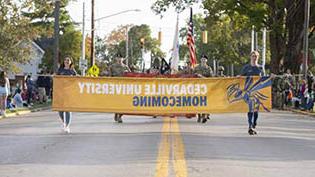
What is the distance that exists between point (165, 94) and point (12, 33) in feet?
69.0

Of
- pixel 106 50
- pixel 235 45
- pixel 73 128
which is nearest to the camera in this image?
pixel 73 128

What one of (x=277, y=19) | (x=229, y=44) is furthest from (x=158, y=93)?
(x=229, y=44)

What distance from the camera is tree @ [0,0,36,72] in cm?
3712

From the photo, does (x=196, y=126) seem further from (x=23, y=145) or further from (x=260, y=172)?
(x=260, y=172)

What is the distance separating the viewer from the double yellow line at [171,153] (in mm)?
10531

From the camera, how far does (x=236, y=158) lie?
12312 mm

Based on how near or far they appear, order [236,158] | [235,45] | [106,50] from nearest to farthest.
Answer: [236,158]
[235,45]
[106,50]

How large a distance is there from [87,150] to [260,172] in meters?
3.99

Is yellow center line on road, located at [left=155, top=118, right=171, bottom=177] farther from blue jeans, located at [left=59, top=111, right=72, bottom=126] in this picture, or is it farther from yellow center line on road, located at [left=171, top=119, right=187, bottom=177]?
blue jeans, located at [left=59, top=111, right=72, bottom=126]

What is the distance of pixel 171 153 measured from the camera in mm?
12742

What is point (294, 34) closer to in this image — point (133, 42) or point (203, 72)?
point (203, 72)

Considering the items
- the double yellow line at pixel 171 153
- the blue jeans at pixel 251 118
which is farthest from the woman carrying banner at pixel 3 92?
the blue jeans at pixel 251 118

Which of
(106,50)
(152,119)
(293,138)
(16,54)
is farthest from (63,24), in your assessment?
(293,138)

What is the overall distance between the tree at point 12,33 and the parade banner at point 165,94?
65.0 feet
